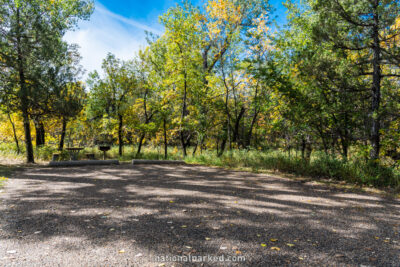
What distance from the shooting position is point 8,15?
9.08 metres

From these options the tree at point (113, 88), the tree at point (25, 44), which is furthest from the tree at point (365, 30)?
the tree at point (113, 88)

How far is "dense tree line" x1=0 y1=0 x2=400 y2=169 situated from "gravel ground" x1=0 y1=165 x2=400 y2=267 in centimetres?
281

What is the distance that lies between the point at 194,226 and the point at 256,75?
6.48 metres

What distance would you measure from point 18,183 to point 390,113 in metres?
9.97

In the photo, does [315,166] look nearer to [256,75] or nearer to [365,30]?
[256,75]

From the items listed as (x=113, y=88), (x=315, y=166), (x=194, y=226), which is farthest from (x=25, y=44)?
(x=315, y=166)

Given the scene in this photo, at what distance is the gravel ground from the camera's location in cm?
250

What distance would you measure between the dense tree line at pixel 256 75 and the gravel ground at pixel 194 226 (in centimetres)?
281

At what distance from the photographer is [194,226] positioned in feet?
11.0

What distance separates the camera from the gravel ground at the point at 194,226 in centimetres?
250

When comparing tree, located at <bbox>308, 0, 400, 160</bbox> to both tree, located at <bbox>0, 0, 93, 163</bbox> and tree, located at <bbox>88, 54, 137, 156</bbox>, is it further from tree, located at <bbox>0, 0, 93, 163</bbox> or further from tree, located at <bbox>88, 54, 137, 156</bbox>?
tree, located at <bbox>88, 54, 137, 156</bbox>

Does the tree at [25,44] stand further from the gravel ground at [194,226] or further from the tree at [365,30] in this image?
the tree at [365,30]

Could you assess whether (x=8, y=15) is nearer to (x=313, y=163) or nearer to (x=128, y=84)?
(x=128, y=84)

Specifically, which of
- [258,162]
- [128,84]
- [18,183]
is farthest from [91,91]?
[258,162]
